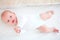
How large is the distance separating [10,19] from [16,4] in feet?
0.38

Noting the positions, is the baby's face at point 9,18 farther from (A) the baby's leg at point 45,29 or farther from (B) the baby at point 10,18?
(A) the baby's leg at point 45,29

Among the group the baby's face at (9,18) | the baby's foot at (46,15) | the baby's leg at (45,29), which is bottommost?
the baby's leg at (45,29)

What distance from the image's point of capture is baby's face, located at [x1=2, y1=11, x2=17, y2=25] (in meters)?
0.76

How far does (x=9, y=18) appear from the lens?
76 cm

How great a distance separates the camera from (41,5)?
2.55ft

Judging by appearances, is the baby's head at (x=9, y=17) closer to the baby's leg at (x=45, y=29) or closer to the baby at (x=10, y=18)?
the baby at (x=10, y=18)

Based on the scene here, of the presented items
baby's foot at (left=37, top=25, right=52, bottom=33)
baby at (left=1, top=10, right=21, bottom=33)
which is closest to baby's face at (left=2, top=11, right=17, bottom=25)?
baby at (left=1, top=10, right=21, bottom=33)

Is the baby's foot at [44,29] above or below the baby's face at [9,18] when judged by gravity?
below

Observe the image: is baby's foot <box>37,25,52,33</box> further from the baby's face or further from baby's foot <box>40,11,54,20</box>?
the baby's face

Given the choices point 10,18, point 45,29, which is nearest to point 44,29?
point 45,29

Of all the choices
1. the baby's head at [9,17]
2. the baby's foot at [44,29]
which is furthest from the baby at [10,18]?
the baby's foot at [44,29]

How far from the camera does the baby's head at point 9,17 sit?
29.8 inches

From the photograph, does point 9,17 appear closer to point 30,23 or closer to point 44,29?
point 30,23

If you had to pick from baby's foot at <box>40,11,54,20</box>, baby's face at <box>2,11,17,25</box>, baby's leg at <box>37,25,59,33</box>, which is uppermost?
baby's face at <box>2,11,17,25</box>
